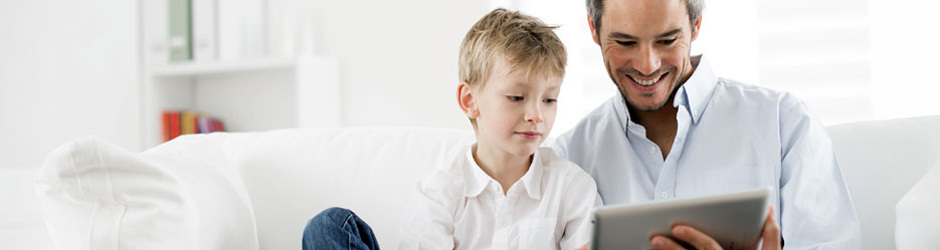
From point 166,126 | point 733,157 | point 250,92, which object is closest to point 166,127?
point 166,126

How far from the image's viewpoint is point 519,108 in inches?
53.6

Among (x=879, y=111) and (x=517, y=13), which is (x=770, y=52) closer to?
(x=879, y=111)

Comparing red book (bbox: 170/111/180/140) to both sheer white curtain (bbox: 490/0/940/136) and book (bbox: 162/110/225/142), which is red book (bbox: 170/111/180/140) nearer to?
book (bbox: 162/110/225/142)

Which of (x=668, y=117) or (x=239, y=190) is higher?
(x=668, y=117)

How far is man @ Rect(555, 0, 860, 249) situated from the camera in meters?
1.35

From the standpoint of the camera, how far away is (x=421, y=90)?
3.15m

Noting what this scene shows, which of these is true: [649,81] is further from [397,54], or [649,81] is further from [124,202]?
[397,54]

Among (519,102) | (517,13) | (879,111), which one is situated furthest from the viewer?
(879,111)

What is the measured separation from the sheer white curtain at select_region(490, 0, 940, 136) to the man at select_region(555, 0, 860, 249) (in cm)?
119

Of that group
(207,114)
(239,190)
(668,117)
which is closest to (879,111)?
(668,117)

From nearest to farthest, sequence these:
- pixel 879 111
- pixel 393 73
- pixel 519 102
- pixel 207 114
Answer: pixel 519 102
pixel 879 111
pixel 393 73
pixel 207 114

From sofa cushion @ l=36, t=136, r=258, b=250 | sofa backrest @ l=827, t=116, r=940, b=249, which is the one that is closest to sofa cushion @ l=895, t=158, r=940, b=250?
sofa backrest @ l=827, t=116, r=940, b=249

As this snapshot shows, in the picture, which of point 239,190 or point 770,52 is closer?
point 239,190

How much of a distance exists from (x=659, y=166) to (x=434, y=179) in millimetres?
415
